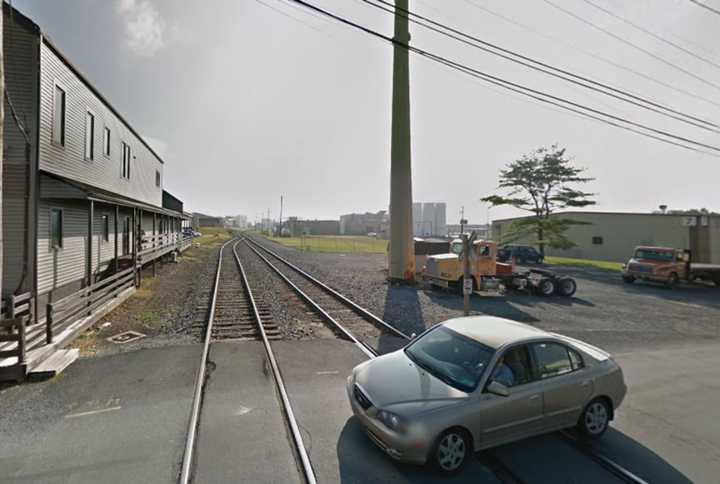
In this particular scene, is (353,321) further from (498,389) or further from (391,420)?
(498,389)

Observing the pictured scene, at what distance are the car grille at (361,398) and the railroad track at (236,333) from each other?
828 mm

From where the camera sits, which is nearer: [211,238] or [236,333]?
[236,333]

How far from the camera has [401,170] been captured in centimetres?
1820

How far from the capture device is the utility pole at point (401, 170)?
1805 centimetres

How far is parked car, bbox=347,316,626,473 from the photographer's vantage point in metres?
3.67

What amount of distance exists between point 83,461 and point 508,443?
4.93 m

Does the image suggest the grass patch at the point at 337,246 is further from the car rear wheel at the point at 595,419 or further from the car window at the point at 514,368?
the car window at the point at 514,368

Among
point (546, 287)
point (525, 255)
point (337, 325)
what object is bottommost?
point (337, 325)

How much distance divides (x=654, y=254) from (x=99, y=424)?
27066 mm

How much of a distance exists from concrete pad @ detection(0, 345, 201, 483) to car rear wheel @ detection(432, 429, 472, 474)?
2.76 meters

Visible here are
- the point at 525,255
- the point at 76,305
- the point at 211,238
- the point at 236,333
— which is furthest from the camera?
the point at 211,238

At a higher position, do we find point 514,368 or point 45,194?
point 45,194

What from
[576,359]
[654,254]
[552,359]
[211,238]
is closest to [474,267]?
[576,359]

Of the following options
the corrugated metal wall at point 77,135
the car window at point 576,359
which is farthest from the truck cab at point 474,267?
the corrugated metal wall at point 77,135
